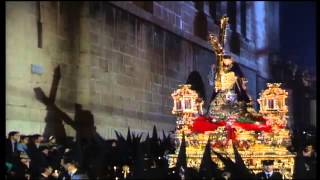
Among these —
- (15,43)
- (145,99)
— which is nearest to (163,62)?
(145,99)

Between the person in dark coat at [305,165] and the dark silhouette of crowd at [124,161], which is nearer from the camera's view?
the person in dark coat at [305,165]

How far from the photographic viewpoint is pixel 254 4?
5.68 m

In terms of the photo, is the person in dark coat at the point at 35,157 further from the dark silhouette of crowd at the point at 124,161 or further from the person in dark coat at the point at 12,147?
the person in dark coat at the point at 12,147

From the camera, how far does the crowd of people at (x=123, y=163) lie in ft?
13.8

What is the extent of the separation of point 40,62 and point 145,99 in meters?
1.91

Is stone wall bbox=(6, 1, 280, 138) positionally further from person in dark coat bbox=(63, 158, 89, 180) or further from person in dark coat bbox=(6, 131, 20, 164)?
person in dark coat bbox=(63, 158, 89, 180)

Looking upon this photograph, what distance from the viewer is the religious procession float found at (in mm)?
4410

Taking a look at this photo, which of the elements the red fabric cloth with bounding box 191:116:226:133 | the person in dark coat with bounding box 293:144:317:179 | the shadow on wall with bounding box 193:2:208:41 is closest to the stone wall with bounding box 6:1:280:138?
the shadow on wall with bounding box 193:2:208:41

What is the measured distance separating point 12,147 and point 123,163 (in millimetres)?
1125

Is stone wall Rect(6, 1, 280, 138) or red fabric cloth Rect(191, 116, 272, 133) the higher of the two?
stone wall Rect(6, 1, 280, 138)

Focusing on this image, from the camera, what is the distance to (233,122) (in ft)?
14.7

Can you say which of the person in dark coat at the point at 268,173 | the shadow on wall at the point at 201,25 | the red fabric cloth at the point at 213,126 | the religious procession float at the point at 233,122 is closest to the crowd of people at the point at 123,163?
the person in dark coat at the point at 268,173

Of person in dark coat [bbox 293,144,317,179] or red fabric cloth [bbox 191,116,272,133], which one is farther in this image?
red fabric cloth [bbox 191,116,272,133]

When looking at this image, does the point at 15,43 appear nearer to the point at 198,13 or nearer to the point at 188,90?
the point at 198,13
